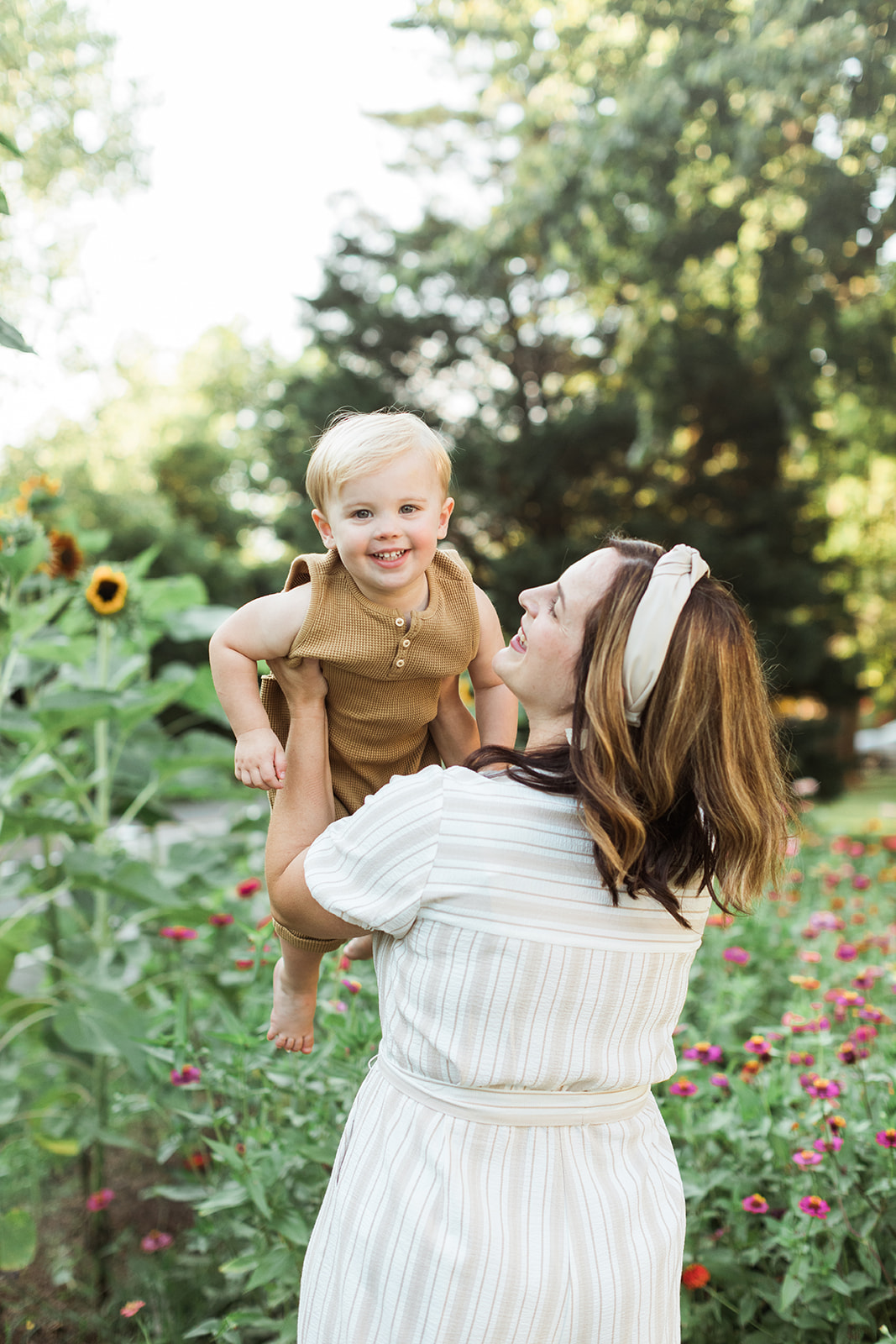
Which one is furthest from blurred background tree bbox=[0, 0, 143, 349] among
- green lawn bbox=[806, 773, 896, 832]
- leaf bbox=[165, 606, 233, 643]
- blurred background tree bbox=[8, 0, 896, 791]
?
green lawn bbox=[806, 773, 896, 832]

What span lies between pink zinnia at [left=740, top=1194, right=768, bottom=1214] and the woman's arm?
103 centimetres

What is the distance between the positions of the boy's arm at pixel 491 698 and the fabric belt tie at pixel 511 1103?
0.55 m

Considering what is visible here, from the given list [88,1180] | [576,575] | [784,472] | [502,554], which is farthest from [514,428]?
[576,575]

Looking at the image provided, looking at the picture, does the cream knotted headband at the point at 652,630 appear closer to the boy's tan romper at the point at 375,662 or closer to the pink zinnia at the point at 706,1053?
the boy's tan romper at the point at 375,662

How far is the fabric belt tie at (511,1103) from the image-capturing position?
44.2 inches

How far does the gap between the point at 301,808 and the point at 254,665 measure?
218 mm

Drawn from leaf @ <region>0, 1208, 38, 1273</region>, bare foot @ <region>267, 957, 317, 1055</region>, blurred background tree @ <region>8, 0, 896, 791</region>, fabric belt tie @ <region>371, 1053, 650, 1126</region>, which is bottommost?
leaf @ <region>0, 1208, 38, 1273</region>

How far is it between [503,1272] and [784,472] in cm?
1365

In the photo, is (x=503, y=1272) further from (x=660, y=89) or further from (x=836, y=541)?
(x=836, y=541)

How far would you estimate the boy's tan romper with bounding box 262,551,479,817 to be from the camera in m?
1.40

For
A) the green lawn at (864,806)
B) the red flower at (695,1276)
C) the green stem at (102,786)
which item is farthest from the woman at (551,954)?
the green lawn at (864,806)

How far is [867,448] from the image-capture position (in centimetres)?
1214

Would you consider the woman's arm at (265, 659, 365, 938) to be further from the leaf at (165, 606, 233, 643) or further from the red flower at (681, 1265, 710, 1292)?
the leaf at (165, 606, 233, 643)

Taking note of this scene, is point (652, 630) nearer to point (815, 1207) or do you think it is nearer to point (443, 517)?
point (443, 517)
